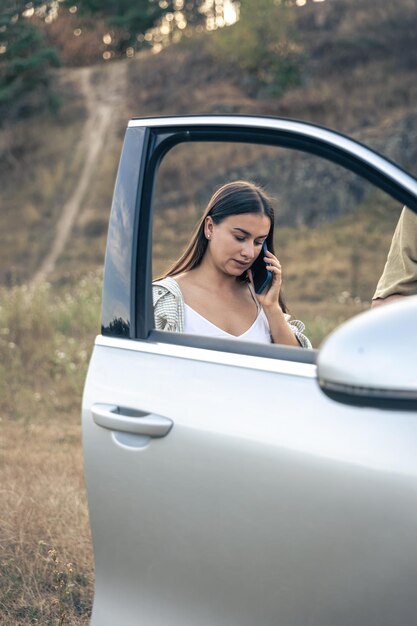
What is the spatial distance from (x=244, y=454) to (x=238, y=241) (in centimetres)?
94

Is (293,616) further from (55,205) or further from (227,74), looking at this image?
(227,74)

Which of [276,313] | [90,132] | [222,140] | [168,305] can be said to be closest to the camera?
[222,140]

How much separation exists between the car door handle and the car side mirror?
417 mm

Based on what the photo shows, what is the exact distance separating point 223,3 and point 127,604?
40.9m

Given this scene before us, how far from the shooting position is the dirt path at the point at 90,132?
75.3 feet

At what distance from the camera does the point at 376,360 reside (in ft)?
4.87

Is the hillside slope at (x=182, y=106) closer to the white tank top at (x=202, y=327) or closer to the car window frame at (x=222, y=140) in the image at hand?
the white tank top at (x=202, y=327)

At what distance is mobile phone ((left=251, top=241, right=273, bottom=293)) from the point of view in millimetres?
2672

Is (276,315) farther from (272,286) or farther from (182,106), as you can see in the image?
(182,106)

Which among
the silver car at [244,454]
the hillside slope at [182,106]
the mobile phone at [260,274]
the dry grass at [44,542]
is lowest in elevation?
the dry grass at [44,542]

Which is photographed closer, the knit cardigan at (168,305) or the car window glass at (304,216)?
the knit cardigan at (168,305)

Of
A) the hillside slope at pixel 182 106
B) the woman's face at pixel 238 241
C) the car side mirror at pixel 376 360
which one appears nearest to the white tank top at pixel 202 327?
the woman's face at pixel 238 241

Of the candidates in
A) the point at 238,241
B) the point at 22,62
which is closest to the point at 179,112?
the point at 22,62

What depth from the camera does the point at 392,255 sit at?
2725 mm
